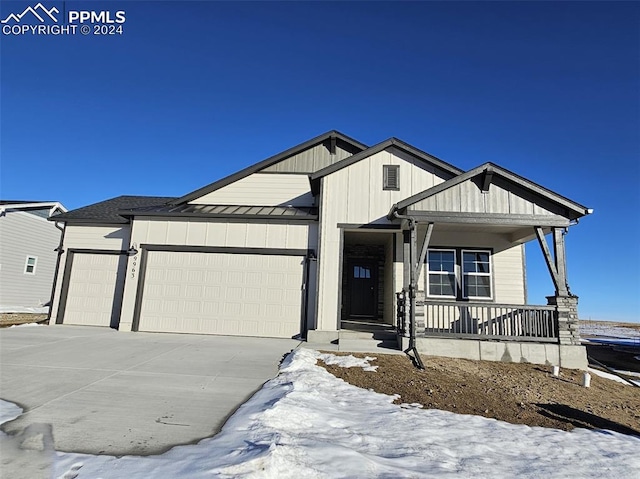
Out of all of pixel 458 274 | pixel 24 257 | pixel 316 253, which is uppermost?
pixel 24 257

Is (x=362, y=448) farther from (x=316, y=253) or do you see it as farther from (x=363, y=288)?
(x=363, y=288)

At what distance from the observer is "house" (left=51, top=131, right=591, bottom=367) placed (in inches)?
324

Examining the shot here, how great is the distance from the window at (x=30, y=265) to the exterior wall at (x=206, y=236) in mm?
11679

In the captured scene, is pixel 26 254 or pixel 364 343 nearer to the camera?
pixel 364 343

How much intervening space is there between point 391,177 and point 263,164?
4498mm

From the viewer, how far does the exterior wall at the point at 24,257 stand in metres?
16.2

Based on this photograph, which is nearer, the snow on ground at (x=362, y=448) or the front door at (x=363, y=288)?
the snow on ground at (x=362, y=448)

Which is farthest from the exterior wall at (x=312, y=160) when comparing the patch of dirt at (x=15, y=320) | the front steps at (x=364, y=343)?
the patch of dirt at (x=15, y=320)

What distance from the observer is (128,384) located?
474 cm

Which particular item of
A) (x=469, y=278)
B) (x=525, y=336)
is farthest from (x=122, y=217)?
(x=525, y=336)

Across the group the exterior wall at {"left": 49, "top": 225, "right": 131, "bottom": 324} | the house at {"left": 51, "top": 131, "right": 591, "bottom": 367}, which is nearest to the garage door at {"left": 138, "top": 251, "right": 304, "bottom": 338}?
the house at {"left": 51, "top": 131, "right": 591, "bottom": 367}

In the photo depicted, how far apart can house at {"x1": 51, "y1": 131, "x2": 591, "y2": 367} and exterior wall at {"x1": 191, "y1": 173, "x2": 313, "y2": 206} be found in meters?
0.65

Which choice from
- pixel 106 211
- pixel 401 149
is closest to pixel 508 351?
pixel 401 149

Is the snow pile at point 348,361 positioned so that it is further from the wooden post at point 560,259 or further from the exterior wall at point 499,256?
the wooden post at point 560,259
